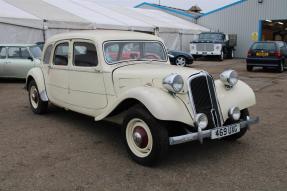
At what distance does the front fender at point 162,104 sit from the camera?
163 inches

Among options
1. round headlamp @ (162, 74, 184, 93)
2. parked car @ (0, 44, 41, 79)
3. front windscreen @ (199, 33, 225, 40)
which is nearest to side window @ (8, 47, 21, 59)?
parked car @ (0, 44, 41, 79)

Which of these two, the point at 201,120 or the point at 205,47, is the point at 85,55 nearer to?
the point at 201,120

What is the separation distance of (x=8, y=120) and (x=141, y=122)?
334 centimetres

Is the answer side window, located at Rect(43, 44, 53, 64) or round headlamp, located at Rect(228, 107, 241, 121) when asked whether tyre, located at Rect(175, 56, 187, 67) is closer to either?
side window, located at Rect(43, 44, 53, 64)

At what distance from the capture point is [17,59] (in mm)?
12164

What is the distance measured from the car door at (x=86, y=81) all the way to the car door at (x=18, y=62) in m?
6.64

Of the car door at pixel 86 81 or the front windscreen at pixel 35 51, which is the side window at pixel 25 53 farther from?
the car door at pixel 86 81

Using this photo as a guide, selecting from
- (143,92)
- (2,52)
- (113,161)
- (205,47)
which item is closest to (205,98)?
(143,92)

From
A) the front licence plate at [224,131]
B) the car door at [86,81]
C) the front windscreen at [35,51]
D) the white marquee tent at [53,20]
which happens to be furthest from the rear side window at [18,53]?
the front licence plate at [224,131]

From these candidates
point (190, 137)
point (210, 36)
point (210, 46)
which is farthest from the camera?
point (210, 36)

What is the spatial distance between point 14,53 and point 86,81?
25.4ft

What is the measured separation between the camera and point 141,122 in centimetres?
444

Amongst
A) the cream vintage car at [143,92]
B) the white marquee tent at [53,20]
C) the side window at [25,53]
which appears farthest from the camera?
the white marquee tent at [53,20]

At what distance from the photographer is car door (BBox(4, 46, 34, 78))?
12012 millimetres
